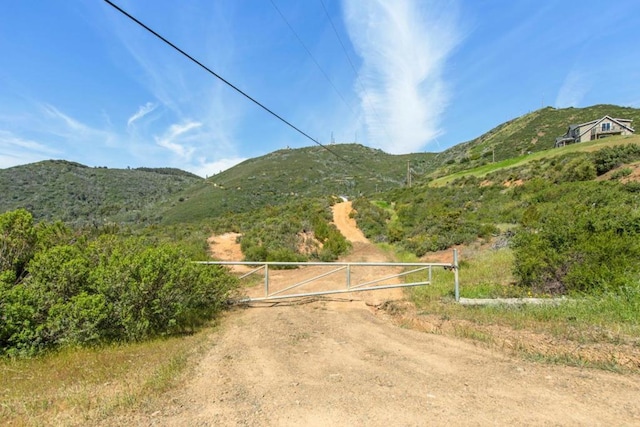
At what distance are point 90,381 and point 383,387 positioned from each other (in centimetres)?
400

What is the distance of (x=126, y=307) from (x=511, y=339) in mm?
6945

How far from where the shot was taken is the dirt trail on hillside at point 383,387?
3.55 m

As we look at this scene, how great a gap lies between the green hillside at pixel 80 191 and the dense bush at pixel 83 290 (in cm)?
5331

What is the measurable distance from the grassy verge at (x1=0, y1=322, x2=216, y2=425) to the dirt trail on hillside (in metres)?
0.30

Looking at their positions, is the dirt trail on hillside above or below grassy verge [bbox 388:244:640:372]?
below

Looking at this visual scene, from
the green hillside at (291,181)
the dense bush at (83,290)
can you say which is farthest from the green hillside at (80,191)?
the dense bush at (83,290)

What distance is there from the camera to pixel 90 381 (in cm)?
480

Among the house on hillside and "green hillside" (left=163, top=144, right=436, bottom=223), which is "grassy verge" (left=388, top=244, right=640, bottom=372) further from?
the house on hillside

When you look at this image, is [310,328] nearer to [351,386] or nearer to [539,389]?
[351,386]

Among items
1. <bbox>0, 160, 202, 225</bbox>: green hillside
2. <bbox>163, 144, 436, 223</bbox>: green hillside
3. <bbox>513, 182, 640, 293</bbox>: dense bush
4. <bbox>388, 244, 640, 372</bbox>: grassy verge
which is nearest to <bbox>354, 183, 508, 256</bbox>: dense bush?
<bbox>513, 182, 640, 293</bbox>: dense bush

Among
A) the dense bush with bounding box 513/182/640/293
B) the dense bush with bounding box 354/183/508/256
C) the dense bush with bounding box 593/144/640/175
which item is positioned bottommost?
the dense bush with bounding box 513/182/640/293

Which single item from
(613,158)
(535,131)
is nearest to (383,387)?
(613,158)

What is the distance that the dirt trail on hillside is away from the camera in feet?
11.7

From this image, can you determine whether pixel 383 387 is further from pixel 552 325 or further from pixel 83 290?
pixel 83 290
